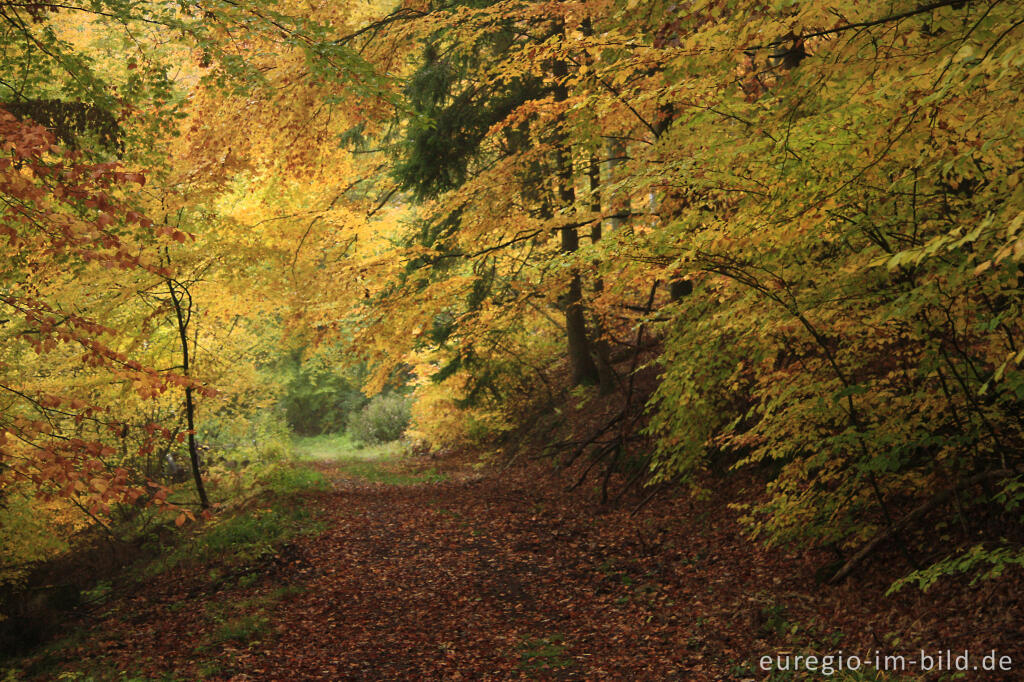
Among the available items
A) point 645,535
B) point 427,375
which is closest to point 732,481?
point 645,535

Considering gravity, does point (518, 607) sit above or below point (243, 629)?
below

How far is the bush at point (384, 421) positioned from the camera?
2466 cm

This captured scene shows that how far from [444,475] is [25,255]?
369 inches

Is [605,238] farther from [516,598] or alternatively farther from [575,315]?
[575,315]

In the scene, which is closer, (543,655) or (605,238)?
(543,655)

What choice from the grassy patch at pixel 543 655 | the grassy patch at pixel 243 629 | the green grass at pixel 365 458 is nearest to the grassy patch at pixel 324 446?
the green grass at pixel 365 458

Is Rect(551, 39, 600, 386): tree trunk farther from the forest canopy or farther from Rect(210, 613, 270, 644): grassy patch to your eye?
Rect(210, 613, 270, 644): grassy patch

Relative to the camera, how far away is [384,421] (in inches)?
981

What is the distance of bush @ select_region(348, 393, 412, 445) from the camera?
2466 centimetres

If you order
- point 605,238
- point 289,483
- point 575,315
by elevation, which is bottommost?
point 289,483

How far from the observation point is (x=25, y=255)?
7387 mm

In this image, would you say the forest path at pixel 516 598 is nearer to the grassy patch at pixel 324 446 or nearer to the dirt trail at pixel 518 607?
the dirt trail at pixel 518 607

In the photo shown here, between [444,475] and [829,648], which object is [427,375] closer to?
[444,475]

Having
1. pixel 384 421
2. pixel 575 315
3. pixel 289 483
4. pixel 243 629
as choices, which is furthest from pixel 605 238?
pixel 384 421
